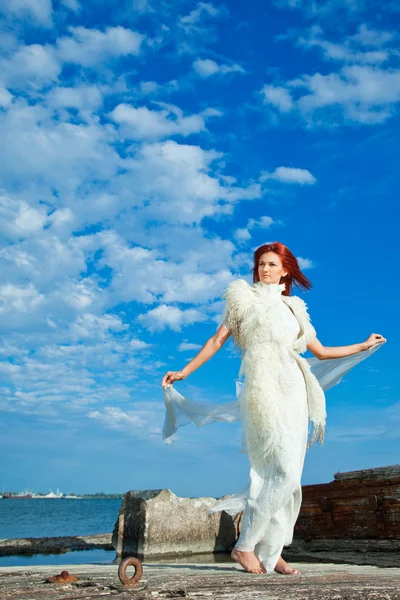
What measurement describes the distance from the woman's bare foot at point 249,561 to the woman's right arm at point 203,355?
1290 millimetres

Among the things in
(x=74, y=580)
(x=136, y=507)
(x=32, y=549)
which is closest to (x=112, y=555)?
(x=136, y=507)

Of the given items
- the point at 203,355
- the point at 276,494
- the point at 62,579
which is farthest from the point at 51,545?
the point at 62,579

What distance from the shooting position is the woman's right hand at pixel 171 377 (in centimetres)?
455

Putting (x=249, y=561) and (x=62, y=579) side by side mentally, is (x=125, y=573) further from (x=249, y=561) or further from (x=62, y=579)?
(x=249, y=561)

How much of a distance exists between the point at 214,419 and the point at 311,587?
2496mm

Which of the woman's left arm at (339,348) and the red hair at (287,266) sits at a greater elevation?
the red hair at (287,266)

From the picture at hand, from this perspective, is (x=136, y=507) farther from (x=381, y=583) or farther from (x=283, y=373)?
(x=381, y=583)

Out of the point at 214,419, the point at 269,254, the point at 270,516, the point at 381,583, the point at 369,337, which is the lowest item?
the point at 381,583

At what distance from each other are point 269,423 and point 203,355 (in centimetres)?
80

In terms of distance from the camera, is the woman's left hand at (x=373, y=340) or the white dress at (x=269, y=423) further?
the woman's left hand at (x=373, y=340)

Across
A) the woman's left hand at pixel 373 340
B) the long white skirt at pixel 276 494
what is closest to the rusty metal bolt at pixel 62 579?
the long white skirt at pixel 276 494

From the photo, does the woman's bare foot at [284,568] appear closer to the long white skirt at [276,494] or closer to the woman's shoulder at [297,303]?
the long white skirt at [276,494]

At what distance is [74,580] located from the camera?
2.67 metres

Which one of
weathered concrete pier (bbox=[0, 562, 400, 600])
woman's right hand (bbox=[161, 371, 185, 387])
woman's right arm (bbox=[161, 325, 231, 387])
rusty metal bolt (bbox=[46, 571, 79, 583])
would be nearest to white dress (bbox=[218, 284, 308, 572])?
woman's right arm (bbox=[161, 325, 231, 387])
